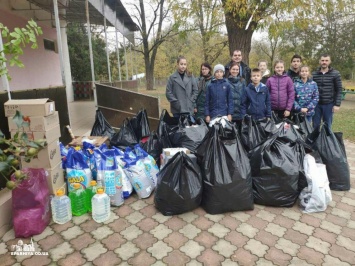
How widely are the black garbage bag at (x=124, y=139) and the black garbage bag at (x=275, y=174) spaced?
1.77 m

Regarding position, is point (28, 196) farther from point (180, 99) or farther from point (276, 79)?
point (276, 79)

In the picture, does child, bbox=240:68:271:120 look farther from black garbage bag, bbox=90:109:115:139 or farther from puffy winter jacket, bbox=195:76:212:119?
black garbage bag, bbox=90:109:115:139

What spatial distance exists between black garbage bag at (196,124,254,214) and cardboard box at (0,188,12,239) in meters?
1.72

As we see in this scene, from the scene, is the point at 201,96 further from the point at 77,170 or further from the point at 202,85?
the point at 77,170

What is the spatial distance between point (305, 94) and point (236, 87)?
1.01 metres

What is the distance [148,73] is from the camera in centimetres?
2009

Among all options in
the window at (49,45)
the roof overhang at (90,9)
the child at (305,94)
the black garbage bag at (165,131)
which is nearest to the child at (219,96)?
the black garbage bag at (165,131)

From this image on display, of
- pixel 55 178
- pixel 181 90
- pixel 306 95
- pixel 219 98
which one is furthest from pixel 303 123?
pixel 55 178

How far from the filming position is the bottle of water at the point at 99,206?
241cm

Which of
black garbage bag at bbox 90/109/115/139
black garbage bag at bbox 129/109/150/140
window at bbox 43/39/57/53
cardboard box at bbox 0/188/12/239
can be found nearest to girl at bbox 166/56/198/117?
black garbage bag at bbox 129/109/150/140

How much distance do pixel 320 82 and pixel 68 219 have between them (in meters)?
3.85

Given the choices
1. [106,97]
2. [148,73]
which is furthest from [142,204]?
[148,73]

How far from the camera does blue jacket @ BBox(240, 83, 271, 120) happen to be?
11.7 ft

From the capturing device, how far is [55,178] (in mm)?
2535
